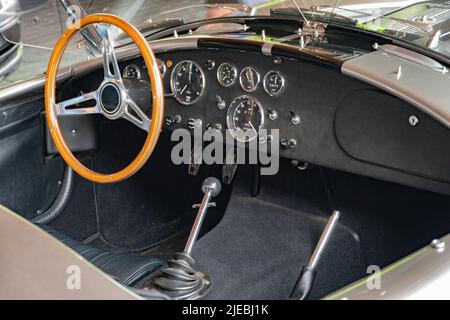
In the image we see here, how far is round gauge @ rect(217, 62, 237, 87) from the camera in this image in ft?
8.52

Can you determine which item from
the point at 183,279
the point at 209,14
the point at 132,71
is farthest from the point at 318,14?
the point at 183,279

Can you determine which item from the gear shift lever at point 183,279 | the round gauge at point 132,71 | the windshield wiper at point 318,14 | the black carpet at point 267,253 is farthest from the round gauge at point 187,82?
the black carpet at point 267,253

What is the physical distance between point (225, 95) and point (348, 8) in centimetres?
58

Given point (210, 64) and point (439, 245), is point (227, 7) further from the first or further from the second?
point (439, 245)

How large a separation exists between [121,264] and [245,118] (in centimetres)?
72

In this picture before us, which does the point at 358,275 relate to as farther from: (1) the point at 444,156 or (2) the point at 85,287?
(2) the point at 85,287

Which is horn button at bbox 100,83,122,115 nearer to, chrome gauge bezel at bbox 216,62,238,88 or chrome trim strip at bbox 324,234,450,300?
chrome gauge bezel at bbox 216,62,238,88

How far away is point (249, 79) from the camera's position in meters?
2.56

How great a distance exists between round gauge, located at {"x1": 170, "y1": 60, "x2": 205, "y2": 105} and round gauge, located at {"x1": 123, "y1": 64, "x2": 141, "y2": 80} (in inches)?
5.8

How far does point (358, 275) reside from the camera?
8.91 feet

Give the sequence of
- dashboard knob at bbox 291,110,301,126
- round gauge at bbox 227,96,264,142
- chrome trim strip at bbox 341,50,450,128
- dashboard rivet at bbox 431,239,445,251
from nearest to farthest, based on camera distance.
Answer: dashboard rivet at bbox 431,239,445,251 → chrome trim strip at bbox 341,50,450,128 → dashboard knob at bbox 291,110,301,126 → round gauge at bbox 227,96,264,142

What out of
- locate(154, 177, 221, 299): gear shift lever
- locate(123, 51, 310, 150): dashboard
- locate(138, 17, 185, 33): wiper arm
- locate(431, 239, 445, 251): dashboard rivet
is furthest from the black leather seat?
locate(431, 239, 445, 251): dashboard rivet

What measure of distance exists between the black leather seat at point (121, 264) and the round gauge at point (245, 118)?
0.59 metres
